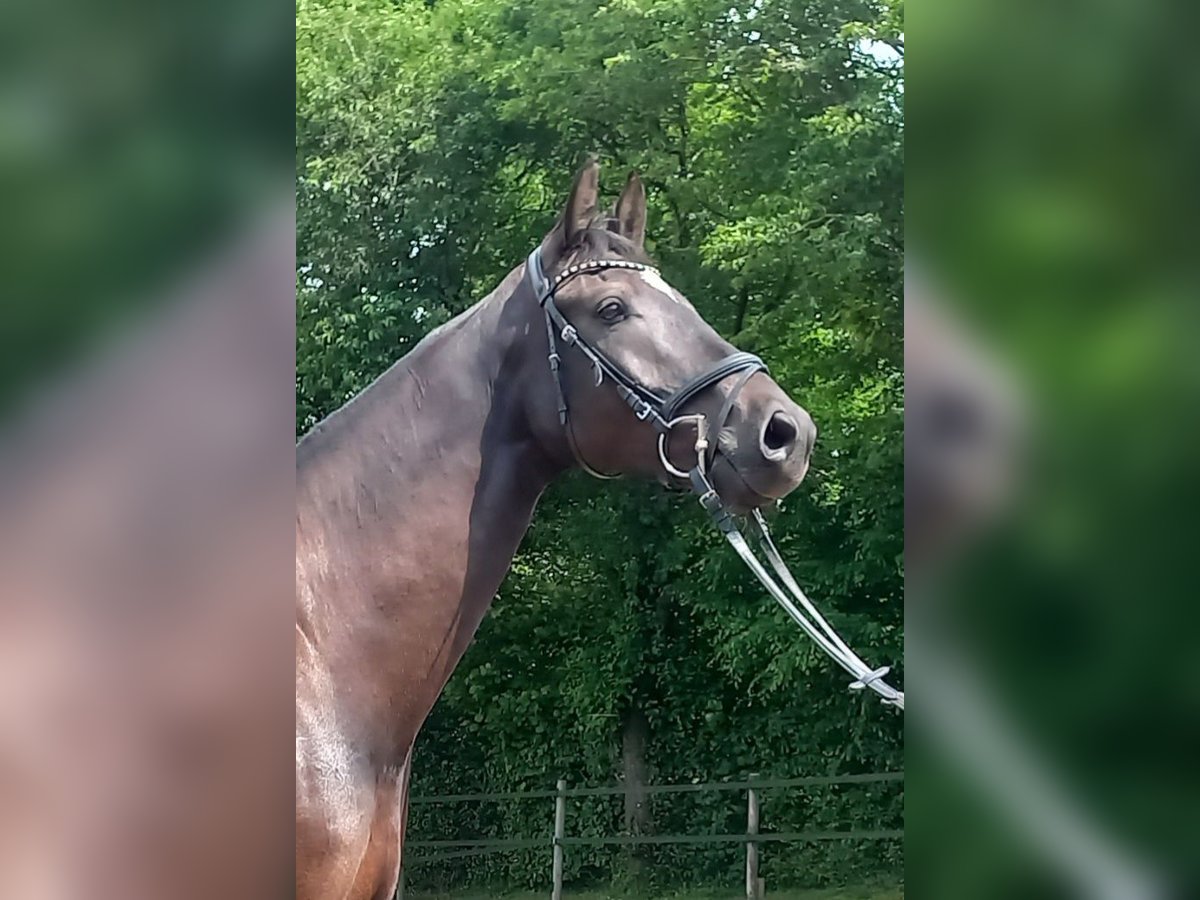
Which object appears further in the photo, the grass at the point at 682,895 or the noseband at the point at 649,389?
the grass at the point at 682,895

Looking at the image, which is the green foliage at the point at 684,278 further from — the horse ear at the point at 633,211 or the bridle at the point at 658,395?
the bridle at the point at 658,395

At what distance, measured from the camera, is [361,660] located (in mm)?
1777

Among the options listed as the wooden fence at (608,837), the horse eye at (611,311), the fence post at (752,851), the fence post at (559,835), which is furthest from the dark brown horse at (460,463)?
the fence post at (752,851)

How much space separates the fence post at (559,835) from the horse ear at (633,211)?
6.05 ft

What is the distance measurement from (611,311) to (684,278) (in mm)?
1015

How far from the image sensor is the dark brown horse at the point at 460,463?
1.76m

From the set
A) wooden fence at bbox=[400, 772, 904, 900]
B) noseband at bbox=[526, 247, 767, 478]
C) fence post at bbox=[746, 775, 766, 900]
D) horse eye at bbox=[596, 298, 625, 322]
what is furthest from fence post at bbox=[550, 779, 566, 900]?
horse eye at bbox=[596, 298, 625, 322]

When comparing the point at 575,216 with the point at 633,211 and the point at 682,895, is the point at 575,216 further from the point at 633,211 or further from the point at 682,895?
the point at 682,895
